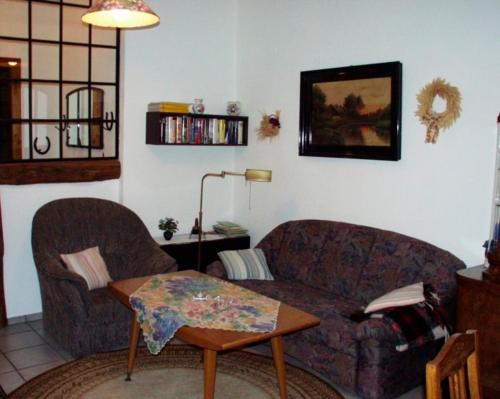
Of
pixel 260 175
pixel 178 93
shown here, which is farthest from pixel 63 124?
pixel 260 175

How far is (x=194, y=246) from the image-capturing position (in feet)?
17.2

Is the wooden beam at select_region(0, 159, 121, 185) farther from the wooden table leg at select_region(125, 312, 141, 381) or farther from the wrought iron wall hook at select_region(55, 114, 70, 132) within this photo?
the wooden table leg at select_region(125, 312, 141, 381)

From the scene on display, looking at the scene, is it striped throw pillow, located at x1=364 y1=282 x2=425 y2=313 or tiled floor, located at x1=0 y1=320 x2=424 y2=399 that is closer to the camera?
striped throw pillow, located at x1=364 y1=282 x2=425 y2=313

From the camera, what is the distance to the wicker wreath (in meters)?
4.01

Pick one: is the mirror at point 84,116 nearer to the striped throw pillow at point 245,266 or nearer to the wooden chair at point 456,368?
the striped throw pillow at point 245,266

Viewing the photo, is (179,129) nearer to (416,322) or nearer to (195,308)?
(195,308)

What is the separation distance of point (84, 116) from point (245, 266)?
182 cm

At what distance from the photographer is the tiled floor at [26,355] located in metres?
3.79

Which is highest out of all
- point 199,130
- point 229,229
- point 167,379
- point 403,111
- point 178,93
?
point 178,93

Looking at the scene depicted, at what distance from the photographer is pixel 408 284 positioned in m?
4.03

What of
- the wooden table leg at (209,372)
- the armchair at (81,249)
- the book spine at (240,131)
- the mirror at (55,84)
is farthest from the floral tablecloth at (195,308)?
the book spine at (240,131)

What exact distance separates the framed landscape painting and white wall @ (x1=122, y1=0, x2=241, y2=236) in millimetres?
988

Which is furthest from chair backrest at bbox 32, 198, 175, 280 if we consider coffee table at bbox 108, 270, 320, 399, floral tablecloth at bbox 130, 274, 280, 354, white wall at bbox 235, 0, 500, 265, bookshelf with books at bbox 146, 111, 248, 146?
white wall at bbox 235, 0, 500, 265

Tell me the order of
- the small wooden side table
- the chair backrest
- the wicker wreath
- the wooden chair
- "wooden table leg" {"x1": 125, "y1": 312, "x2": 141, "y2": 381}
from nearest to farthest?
the wooden chair < the small wooden side table < "wooden table leg" {"x1": 125, "y1": 312, "x2": 141, "y2": 381} < the wicker wreath < the chair backrest
